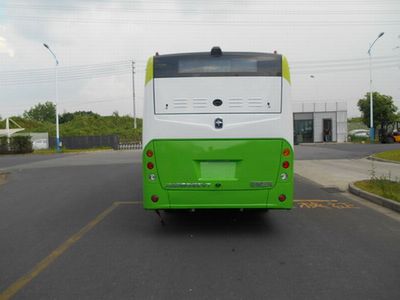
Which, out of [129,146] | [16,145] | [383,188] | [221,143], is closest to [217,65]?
[221,143]

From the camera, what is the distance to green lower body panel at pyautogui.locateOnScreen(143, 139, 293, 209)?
6.64 metres

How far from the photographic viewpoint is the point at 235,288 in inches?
181

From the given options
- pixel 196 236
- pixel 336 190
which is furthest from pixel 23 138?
pixel 196 236

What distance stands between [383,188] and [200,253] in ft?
20.5

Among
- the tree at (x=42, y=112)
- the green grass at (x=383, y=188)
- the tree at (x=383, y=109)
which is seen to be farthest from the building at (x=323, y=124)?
the tree at (x=42, y=112)

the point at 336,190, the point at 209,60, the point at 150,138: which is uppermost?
the point at 209,60

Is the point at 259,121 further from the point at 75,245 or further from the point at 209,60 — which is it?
the point at 75,245

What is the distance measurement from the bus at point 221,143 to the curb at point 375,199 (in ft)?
11.3

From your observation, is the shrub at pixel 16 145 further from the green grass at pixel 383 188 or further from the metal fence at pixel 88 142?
the green grass at pixel 383 188

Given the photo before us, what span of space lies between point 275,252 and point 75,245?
2.90 metres

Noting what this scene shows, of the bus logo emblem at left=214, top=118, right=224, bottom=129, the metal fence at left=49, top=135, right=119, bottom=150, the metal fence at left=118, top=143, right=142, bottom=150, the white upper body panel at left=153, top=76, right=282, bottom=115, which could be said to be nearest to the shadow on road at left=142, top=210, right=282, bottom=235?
the bus logo emblem at left=214, top=118, right=224, bottom=129

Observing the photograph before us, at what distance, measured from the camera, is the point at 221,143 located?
21.8ft

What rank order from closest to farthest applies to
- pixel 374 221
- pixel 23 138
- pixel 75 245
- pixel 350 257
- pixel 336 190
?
1. pixel 350 257
2. pixel 75 245
3. pixel 374 221
4. pixel 336 190
5. pixel 23 138

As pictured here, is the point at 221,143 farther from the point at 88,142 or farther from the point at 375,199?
the point at 88,142
